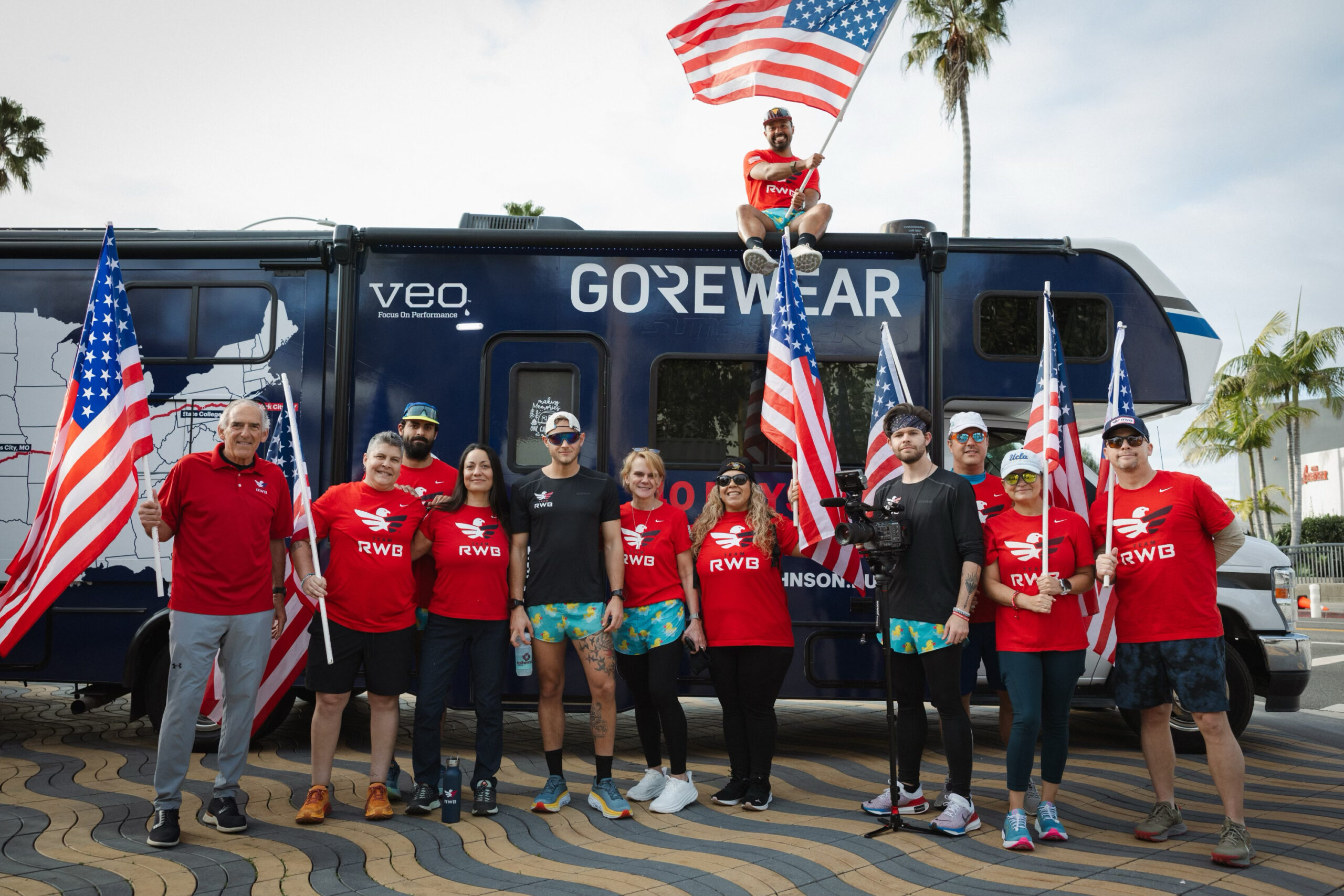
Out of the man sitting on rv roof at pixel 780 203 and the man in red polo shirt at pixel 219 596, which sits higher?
the man sitting on rv roof at pixel 780 203

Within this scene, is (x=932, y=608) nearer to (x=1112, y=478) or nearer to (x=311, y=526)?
(x=1112, y=478)

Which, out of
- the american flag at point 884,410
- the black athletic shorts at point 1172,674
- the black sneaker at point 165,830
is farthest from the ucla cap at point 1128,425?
the black sneaker at point 165,830

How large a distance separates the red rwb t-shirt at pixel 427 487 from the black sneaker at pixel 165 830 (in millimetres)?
1423

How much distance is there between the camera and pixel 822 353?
6.11 metres

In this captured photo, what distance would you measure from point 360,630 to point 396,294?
2.36 m

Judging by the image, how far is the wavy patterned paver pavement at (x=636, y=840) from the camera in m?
3.90

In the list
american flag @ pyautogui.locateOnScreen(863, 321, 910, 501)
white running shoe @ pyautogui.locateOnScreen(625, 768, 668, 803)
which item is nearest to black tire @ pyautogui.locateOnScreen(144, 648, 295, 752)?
white running shoe @ pyautogui.locateOnScreen(625, 768, 668, 803)

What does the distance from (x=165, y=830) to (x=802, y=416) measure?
3.67 m

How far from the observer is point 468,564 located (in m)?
4.91

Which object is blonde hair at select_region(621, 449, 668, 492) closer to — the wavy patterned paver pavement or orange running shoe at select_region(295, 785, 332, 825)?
the wavy patterned paver pavement

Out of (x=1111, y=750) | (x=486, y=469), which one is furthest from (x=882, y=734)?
(x=486, y=469)

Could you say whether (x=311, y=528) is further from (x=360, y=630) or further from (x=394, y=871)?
(x=394, y=871)

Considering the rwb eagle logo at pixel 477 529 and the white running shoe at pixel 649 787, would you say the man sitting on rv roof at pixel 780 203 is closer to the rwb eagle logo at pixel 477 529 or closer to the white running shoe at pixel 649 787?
the rwb eagle logo at pixel 477 529

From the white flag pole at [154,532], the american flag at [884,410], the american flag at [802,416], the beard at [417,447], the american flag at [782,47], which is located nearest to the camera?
the white flag pole at [154,532]
